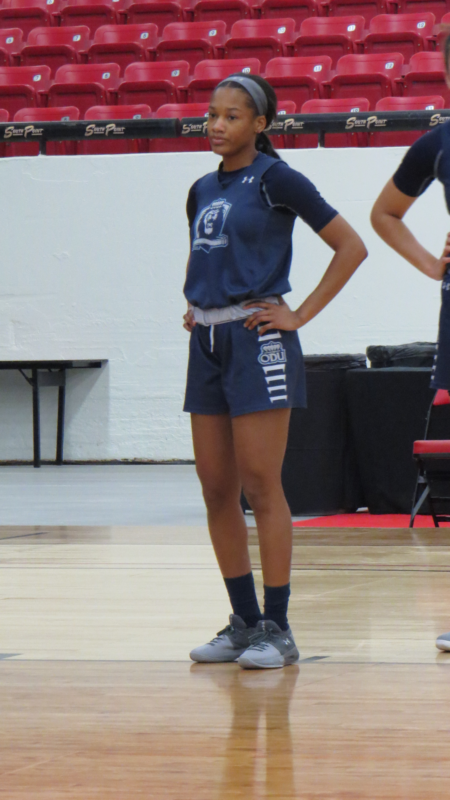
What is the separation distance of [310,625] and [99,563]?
136 centimetres

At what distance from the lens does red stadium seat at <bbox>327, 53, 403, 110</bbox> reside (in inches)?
347

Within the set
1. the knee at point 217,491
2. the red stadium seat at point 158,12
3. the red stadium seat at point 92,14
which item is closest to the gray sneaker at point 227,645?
the knee at point 217,491

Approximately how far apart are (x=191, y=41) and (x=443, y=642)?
27.0 feet

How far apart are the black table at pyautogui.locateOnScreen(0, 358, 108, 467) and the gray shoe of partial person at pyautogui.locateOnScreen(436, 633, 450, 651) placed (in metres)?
6.64

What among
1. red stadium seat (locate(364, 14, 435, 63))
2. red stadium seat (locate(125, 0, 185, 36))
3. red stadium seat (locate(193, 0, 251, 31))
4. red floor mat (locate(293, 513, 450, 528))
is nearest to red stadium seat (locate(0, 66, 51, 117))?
red stadium seat (locate(125, 0, 185, 36))

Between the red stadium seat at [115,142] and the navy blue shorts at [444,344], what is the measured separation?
689cm

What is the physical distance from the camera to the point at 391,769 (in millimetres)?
1533

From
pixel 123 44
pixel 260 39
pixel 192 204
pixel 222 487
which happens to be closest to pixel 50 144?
pixel 123 44

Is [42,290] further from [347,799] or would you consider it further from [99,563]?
[347,799]

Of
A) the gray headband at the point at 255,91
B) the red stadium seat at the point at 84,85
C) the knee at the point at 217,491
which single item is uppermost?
the red stadium seat at the point at 84,85

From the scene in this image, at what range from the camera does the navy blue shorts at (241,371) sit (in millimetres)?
2260

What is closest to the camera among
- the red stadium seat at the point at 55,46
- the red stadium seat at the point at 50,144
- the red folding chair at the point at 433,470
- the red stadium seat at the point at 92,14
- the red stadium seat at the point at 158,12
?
the red folding chair at the point at 433,470

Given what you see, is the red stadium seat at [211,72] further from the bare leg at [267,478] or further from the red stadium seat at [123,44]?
the bare leg at [267,478]

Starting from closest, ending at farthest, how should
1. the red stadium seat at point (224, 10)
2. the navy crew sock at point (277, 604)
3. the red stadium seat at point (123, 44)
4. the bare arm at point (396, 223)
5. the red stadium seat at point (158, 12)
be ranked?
the navy crew sock at point (277, 604) → the bare arm at point (396, 223) → the red stadium seat at point (123, 44) → the red stadium seat at point (224, 10) → the red stadium seat at point (158, 12)
